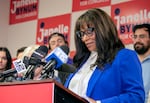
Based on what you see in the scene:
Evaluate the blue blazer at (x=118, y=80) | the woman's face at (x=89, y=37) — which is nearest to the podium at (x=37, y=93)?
the blue blazer at (x=118, y=80)

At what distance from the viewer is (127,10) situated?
3201mm

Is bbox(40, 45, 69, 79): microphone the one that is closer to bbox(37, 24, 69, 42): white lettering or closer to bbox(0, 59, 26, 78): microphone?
bbox(0, 59, 26, 78): microphone

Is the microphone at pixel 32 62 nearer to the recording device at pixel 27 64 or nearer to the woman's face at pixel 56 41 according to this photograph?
the recording device at pixel 27 64

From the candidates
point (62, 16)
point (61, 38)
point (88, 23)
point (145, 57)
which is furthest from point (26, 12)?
point (88, 23)

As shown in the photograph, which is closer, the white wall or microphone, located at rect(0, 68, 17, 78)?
microphone, located at rect(0, 68, 17, 78)

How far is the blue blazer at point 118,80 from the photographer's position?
126 centimetres

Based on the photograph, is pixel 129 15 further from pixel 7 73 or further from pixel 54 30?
pixel 7 73

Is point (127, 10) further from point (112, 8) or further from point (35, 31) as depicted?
point (35, 31)

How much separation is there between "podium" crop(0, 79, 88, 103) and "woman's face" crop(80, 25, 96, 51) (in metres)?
0.37

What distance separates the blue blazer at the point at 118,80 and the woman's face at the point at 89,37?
12 centimetres

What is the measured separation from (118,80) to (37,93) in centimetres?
39

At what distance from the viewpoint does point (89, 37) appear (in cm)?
139

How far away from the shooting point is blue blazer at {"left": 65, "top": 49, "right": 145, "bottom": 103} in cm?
126

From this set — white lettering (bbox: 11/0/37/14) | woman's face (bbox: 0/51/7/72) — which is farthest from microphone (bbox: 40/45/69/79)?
white lettering (bbox: 11/0/37/14)
